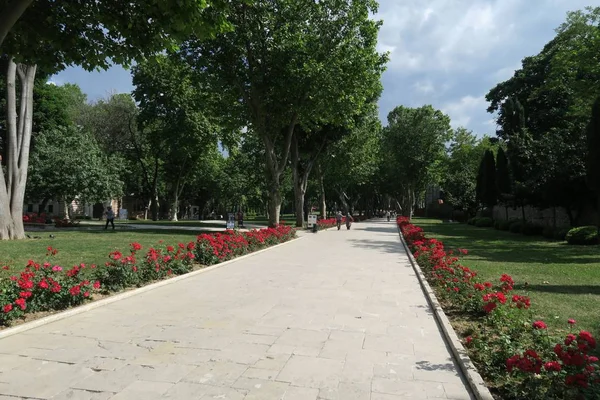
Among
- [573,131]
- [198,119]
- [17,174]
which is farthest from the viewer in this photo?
[198,119]

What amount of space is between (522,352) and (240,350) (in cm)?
301

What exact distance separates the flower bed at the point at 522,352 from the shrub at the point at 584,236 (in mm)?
14183

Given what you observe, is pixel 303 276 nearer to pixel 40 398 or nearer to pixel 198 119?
pixel 40 398

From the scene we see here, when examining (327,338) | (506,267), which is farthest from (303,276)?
(506,267)

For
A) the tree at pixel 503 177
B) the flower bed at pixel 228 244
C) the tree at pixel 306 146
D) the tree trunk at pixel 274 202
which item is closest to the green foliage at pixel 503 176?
the tree at pixel 503 177

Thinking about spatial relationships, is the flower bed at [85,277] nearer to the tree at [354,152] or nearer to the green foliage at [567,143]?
the green foliage at [567,143]

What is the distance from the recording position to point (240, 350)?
5.00 meters

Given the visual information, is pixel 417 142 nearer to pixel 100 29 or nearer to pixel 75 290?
pixel 100 29

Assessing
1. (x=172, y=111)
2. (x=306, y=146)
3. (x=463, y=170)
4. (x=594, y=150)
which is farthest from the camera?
(x=463, y=170)

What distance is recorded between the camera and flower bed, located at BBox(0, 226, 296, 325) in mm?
6141

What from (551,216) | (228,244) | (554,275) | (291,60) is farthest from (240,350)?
(551,216)

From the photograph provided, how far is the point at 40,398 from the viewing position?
11.9ft

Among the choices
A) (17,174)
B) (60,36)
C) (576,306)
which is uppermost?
(60,36)

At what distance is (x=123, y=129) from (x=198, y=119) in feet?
46.4
